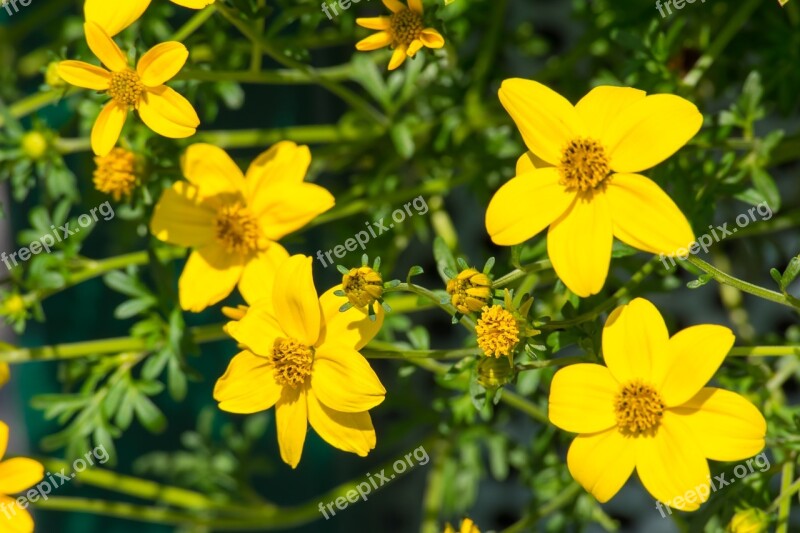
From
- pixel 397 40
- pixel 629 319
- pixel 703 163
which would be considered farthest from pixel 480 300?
pixel 703 163

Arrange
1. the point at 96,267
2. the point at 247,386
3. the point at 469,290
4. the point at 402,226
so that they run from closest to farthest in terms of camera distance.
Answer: the point at 469,290 → the point at 247,386 → the point at 96,267 → the point at 402,226

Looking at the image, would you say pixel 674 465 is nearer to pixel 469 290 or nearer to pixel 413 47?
pixel 469 290

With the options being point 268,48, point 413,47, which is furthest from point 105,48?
point 413,47

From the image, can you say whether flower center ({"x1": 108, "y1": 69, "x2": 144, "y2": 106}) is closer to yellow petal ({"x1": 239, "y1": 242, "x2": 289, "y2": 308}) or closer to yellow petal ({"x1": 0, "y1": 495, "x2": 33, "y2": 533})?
yellow petal ({"x1": 239, "y1": 242, "x2": 289, "y2": 308})

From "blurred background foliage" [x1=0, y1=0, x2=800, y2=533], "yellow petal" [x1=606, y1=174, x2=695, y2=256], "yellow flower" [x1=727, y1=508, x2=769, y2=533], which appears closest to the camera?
"yellow petal" [x1=606, y1=174, x2=695, y2=256]

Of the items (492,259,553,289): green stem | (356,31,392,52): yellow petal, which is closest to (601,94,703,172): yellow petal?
(492,259,553,289): green stem
